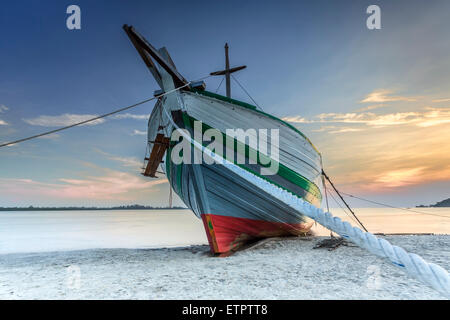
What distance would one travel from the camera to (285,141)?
24.2 ft

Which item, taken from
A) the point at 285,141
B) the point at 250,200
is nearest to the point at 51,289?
the point at 250,200

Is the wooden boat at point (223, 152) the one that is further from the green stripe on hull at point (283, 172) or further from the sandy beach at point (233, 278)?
the sandy beach at point (233, 278)

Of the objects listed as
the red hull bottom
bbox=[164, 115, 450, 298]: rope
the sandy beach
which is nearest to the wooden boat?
the red hull bottom

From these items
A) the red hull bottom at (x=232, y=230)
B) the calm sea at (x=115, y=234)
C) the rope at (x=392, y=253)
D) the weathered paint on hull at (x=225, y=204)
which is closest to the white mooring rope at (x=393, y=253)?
the rope at (x=392, y=253)

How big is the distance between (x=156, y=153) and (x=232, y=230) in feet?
10.3

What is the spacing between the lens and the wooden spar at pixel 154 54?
5.79 m

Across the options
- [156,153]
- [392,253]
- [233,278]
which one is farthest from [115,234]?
[392,253]

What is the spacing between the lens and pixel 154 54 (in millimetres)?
6188

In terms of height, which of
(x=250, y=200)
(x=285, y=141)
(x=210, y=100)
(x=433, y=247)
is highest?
(x=210, y=100)
